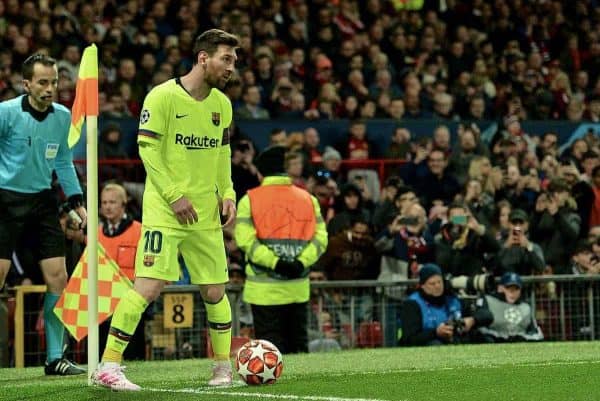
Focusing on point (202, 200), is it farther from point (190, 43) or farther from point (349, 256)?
→ point (190, 43)

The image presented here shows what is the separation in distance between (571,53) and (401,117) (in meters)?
6.20

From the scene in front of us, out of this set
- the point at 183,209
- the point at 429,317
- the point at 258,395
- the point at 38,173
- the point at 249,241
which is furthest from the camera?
the point at 429,317

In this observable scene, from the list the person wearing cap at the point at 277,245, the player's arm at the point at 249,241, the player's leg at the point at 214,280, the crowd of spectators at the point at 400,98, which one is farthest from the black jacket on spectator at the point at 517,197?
the player's leg at the point at 214,280

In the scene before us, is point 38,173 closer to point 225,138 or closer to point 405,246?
point 225,138

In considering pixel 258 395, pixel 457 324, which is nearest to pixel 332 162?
pixel 457 324

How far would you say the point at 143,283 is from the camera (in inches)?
373

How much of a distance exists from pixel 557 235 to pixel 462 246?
6.79 feet

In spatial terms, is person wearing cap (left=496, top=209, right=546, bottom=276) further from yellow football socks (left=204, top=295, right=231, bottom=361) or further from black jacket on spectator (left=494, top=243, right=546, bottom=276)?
yellow football socks (left=204, top=295, right=231, bottom=361)

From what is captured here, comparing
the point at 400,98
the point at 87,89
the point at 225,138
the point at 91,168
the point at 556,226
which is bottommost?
the point at 556,226

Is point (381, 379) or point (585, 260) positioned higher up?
point (585, 260)

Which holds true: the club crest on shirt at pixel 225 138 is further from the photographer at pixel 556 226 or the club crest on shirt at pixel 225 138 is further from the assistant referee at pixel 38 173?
the photographer at pixel 556 226

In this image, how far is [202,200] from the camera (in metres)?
9.63

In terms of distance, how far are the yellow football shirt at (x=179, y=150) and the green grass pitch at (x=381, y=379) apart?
4.05 ft

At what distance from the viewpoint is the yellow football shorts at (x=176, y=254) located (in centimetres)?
945
